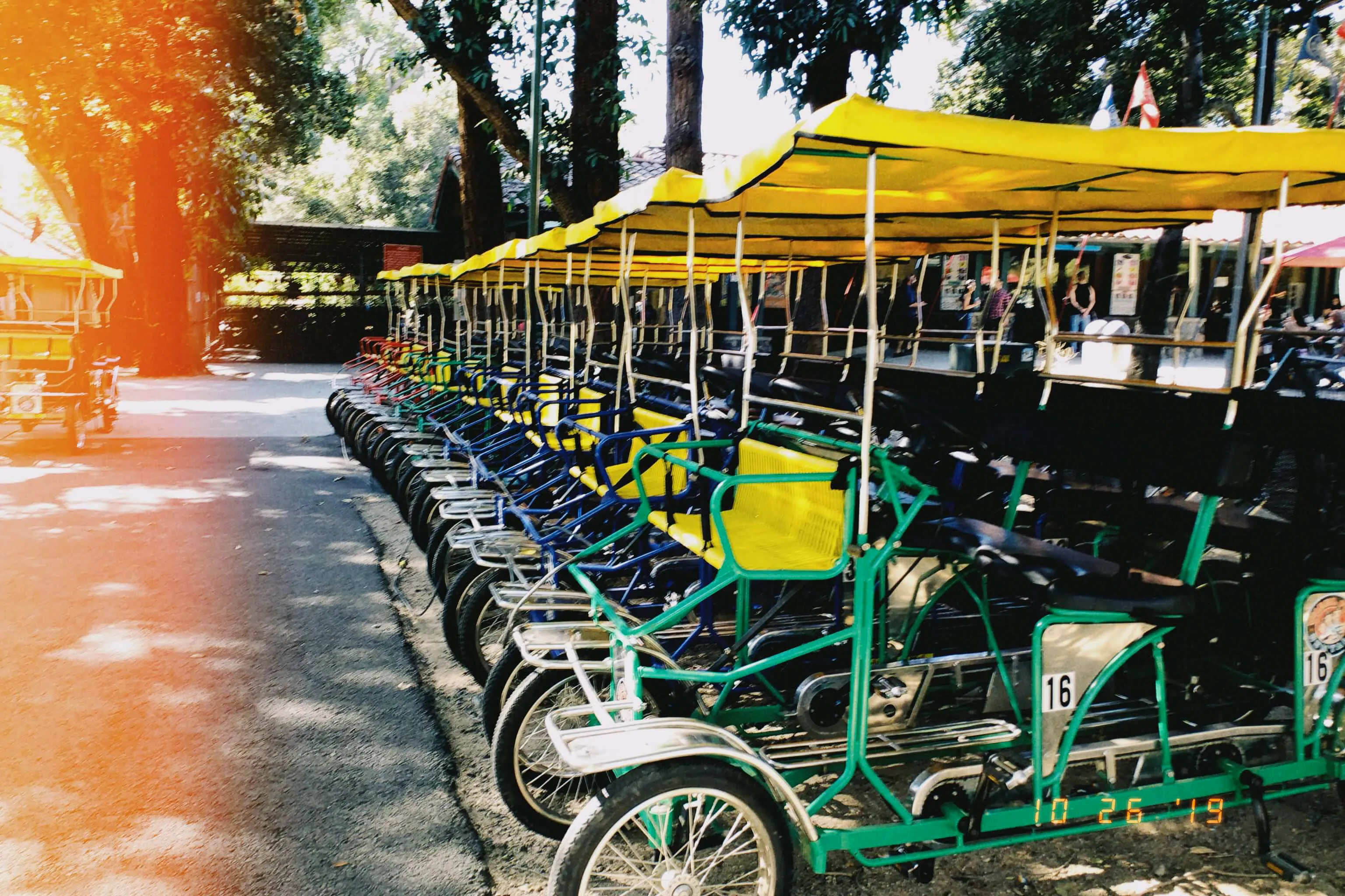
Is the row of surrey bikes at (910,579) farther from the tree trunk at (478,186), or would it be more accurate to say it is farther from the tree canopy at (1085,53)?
the tree canopy at (1085,53)

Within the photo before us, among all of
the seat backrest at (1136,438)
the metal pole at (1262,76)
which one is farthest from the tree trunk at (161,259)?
the seat backrest at (1136,438)

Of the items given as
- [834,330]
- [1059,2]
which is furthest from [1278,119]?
[834,330]

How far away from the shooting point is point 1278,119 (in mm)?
25922

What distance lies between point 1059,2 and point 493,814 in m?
19.6

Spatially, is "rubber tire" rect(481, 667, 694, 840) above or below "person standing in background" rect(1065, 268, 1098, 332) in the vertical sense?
below

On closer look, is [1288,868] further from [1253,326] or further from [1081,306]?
[1081,306]

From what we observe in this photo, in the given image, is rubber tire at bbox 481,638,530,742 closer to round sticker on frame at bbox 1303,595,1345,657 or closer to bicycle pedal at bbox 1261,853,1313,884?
bicycle pedal at bbox 1261,853,1313,884

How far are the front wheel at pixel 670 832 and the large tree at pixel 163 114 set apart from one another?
17.9m

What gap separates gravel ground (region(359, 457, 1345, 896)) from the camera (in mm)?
3213

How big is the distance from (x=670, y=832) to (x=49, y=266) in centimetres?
1179

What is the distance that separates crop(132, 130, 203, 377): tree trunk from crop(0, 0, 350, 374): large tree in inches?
1.1

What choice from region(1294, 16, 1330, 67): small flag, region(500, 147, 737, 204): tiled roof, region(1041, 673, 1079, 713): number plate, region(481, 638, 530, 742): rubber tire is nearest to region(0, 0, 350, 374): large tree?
region(500, 147, 737, 204): tiled roof

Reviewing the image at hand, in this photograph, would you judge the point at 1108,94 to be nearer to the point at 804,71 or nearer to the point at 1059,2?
the point at 804,71

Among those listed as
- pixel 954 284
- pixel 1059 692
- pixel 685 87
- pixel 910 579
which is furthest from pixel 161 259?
pixel 1059 692
